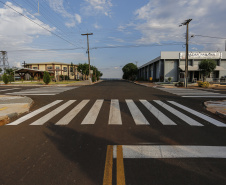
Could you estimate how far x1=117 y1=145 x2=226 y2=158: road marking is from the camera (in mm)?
2880

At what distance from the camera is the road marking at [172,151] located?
9.45ft

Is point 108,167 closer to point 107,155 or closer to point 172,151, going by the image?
point 107,155

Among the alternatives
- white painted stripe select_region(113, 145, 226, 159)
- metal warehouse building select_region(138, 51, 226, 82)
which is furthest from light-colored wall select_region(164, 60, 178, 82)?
white painted stripe select_region(113, 145, 226, 159)

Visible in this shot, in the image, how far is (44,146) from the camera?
10.9 feet

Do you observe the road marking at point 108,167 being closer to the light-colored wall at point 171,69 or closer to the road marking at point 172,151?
the road marking at point 172,151

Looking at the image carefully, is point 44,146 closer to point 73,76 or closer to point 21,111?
point 21,111

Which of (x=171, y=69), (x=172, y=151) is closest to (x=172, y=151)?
(x=172, y=151)

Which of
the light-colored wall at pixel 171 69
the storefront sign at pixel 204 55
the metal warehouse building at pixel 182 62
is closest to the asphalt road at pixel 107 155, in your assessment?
the metal warehouse building at pixel 182 62

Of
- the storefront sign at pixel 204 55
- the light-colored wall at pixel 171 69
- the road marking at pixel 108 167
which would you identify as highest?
the storefront sign at pixel 204 55

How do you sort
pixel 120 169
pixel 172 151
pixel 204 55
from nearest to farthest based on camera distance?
pixel 120 169, pixel 172 151, pixel 204 55

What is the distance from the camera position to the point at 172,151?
3061 millimetres

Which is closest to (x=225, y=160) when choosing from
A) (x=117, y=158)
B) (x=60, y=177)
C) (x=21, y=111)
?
(x=117, y=158)

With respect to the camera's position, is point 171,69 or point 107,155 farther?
point 171,69

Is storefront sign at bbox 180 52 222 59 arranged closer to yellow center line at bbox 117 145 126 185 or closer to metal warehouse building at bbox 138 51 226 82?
metal warehouse building at bbox 138 51 226 82
